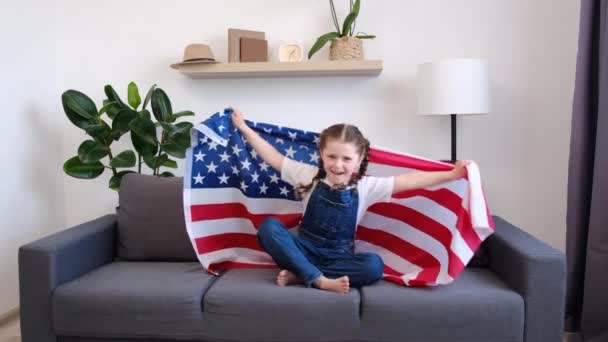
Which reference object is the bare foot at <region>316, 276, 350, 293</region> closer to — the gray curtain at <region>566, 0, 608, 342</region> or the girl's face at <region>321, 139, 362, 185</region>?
the girl's face at <region>321, 139, 362, 185</region>

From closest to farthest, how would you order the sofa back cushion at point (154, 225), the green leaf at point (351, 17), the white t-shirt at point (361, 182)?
the white t-shirt at point (361, 182) → the sofa back cushion at point (154, 225) → the green leaf at point (351, 17)

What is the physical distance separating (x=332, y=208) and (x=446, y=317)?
0.65m

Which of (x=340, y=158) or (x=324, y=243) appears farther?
(x=324, y=243)

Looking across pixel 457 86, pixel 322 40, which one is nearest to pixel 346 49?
pixel 322 40

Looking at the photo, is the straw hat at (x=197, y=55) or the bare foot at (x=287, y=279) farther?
the straw hat at (x=197, y=55)

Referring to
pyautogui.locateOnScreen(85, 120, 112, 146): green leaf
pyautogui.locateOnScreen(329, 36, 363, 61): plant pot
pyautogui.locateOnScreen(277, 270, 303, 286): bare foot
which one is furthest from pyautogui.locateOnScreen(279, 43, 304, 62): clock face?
pyautogui.locateOnScreen(277, 270, 303, 286): bare foot

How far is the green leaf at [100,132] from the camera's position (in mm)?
2893

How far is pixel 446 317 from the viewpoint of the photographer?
2.04 metres

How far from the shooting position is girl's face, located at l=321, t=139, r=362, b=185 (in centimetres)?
221

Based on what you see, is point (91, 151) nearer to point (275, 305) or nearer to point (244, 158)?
point (244, 158)

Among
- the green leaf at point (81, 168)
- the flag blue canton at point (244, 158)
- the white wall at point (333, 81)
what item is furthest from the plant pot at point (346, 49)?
the green leaf at point (81, 168)

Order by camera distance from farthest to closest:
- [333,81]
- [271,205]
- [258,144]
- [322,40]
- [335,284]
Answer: [333,81] → [322,40] → [271,205] → [258,144] → [335,284]

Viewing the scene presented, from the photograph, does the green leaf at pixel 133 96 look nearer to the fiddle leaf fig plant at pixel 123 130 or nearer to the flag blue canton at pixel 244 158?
the fiddle leaf fig plant at pixel 123 130

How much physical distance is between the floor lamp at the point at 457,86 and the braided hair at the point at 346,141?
1.80 feet
